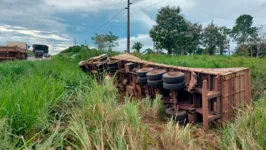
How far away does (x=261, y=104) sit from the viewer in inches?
150

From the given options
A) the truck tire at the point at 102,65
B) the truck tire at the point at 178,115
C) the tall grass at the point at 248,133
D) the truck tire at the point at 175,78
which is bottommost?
the truck tire at the point at 178,115

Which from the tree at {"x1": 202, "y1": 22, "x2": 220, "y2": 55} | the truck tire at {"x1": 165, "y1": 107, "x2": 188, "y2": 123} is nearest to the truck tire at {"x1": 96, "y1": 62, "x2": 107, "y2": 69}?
the truck tire at {"x1": 165, "y1": 107, "x2": 188, "y2": 123}

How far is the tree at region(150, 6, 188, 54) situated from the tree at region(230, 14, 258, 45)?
15134 millimetres

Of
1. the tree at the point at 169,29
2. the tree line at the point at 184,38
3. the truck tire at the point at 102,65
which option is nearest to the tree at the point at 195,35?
the tree line at the point at 184,38

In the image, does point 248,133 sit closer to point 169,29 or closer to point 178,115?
point 178,115

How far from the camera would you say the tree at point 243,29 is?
40031 mm

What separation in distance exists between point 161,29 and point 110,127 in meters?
29.8

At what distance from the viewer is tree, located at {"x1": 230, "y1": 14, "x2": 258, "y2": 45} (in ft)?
131

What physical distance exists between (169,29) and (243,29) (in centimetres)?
2126

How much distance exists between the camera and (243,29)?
42844 mm

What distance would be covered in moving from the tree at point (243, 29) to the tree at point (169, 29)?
596 inches

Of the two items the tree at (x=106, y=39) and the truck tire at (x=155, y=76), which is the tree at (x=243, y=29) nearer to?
the tree at (x=106, y=39)

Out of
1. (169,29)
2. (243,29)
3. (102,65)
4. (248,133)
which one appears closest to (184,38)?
(169,29)

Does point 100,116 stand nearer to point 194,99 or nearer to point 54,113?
point 54,113
